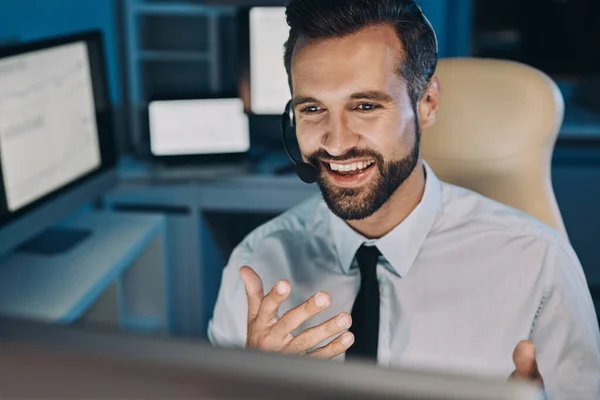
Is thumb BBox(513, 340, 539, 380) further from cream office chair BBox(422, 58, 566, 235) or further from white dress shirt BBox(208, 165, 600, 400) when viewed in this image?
cream office chair BBox(422, 58, 566, 235)

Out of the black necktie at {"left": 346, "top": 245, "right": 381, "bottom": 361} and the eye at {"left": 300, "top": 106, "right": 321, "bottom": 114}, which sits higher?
the eye at {"left": 300, "top": 106, "right": 321, "bottom": 114}

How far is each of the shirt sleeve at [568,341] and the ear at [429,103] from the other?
8.1 inches

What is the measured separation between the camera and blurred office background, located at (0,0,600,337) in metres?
1.45

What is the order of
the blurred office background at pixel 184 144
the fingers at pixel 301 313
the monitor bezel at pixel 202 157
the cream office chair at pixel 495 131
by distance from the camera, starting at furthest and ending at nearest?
the monitor bezel at pixel 202 157
the blurred office background at pixel 184 144
the cream office chair at pixel 495 131
the fingers at pixel 301 313

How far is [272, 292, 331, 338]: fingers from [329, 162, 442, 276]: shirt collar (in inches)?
12.7

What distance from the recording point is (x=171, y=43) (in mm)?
2236


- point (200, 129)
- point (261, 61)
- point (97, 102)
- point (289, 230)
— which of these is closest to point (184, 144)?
point (200, 129)

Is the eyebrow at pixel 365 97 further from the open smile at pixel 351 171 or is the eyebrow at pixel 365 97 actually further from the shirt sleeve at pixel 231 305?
the shirt sleeve at pixel 231 305

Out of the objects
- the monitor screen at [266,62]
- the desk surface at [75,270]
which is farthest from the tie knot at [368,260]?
the monitor screen at [266,62]

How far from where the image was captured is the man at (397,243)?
0.68 m

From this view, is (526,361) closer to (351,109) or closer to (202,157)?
(351,109)

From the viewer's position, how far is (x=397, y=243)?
78 centimetres

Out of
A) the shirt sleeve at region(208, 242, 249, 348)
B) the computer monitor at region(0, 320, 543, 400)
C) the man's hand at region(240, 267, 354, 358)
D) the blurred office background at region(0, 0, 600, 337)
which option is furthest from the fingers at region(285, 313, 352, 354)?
the blurred office background at region(0, 0, 600, 337)

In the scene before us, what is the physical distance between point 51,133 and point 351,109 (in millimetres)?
736
